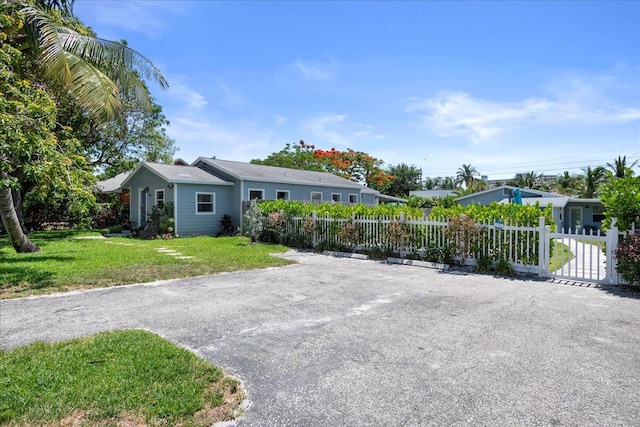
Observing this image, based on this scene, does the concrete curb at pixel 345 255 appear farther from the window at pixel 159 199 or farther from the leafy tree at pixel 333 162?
the leafy tree at pixel 333 162

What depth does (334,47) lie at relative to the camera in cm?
1340

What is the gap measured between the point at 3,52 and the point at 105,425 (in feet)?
27.1

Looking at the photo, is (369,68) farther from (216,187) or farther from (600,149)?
(600,149)

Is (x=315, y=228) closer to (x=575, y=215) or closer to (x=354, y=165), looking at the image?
(x=575, y=215)

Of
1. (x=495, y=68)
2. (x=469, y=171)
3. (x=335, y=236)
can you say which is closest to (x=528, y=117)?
(x=495, y=68)

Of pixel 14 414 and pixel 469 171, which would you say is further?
pixel 469 171

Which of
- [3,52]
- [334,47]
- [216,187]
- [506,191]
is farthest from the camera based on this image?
[506,191]

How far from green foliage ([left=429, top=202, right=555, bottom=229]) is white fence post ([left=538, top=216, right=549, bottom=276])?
0.56 feet

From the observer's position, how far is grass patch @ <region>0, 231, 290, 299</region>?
7.00 meters

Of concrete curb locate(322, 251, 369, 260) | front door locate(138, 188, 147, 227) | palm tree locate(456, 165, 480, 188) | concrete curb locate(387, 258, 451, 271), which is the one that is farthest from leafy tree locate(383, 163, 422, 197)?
concrete curb locate(387, 258, 451, 271)

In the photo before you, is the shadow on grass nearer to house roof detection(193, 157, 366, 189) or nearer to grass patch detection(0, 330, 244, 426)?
grass patch detection(0, 330, 244, 426)

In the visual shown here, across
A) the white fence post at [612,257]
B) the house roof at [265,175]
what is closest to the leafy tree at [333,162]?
the house roof at [265,175]

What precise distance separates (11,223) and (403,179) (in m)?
47.3

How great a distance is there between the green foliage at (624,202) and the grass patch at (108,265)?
297 inches
